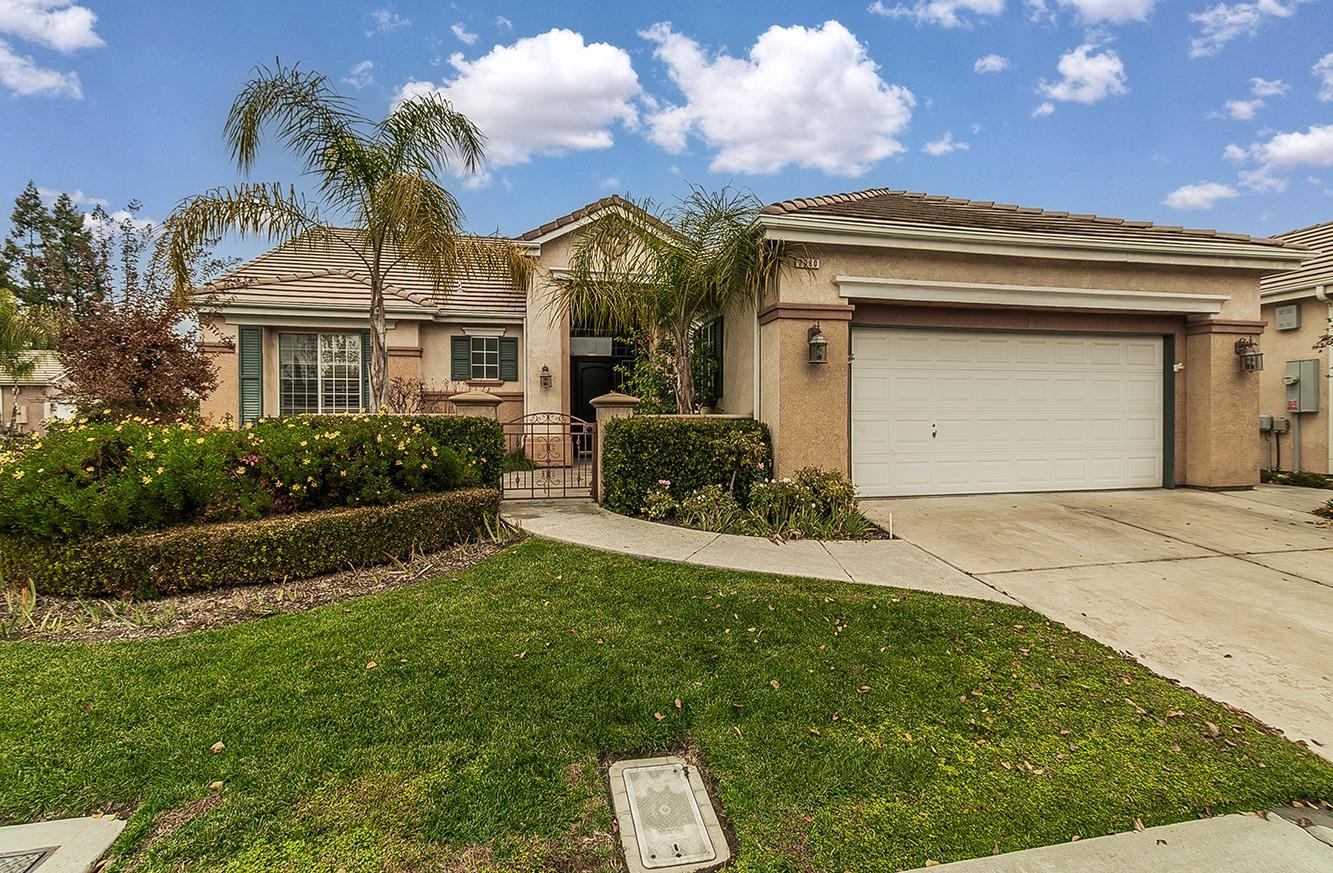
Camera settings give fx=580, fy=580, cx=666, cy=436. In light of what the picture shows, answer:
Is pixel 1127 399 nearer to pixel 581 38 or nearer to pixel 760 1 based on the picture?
pixel 760 1

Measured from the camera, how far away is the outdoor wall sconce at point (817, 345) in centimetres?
769

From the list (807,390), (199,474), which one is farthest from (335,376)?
(807,390)

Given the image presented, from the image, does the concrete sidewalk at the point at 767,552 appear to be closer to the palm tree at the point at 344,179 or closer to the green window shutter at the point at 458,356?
the palm tree at the point at 344,179

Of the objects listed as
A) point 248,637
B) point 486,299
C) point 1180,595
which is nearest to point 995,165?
point 1180,595

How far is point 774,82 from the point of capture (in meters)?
12.4

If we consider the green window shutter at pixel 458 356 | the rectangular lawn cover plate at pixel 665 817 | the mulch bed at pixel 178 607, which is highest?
the green window shutter at pixel 458 356

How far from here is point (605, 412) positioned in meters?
8.39

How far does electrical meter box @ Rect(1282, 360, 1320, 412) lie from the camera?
1015cm

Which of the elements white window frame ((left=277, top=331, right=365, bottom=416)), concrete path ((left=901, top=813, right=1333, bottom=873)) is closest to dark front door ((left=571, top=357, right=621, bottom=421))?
white window frame ((left=277, top=331, right=365, bottom=416))

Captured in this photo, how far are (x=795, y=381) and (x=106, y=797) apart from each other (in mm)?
7127

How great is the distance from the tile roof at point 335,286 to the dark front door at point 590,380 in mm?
1986

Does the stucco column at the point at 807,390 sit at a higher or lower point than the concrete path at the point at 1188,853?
higher

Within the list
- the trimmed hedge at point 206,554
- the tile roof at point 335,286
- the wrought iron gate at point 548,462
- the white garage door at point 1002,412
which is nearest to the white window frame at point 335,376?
the tile roof at point 335,286

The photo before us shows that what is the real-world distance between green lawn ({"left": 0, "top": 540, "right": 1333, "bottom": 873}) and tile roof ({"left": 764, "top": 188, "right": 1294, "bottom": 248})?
5.99m
